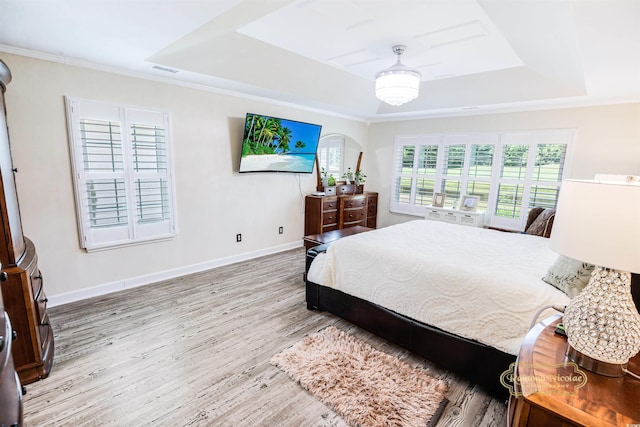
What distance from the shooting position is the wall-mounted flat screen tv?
13.4ft

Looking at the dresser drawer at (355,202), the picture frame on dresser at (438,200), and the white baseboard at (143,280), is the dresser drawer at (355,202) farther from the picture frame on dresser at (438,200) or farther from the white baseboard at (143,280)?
the white baseboard at (143,280)

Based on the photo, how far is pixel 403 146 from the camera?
5.75 meters

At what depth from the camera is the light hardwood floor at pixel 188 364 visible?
5.86ft

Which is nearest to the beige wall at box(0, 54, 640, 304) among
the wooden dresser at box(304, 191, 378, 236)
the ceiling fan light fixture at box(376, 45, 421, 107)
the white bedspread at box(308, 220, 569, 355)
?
the wooden dresser at box(304, 191, 378, 236)

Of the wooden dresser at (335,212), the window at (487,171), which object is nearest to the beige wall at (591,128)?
the window at (487,171)

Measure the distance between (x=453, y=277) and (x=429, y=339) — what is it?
0.49 metres

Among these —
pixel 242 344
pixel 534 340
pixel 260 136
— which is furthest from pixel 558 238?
pixel 260 136

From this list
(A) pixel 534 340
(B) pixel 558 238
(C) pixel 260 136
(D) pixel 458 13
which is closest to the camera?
(B) pixel 558 238

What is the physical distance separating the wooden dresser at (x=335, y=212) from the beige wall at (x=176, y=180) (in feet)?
0.65

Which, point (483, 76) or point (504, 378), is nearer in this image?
point (504, 378)

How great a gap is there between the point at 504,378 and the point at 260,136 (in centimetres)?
366

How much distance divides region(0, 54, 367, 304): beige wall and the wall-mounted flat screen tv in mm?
177

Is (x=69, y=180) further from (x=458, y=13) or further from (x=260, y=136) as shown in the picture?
(x=458, y=13)

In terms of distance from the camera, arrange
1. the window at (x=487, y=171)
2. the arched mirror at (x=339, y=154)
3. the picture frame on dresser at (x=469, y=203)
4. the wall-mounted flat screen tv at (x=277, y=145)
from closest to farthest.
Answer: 1. the wall-mounted flat screen tv at (x=277, y=145)
2. the window at (x=487, y=171)
3. the picture frame on dresser at (x=469, y=203)
4. the arched mirror at (x=339, y=154)
